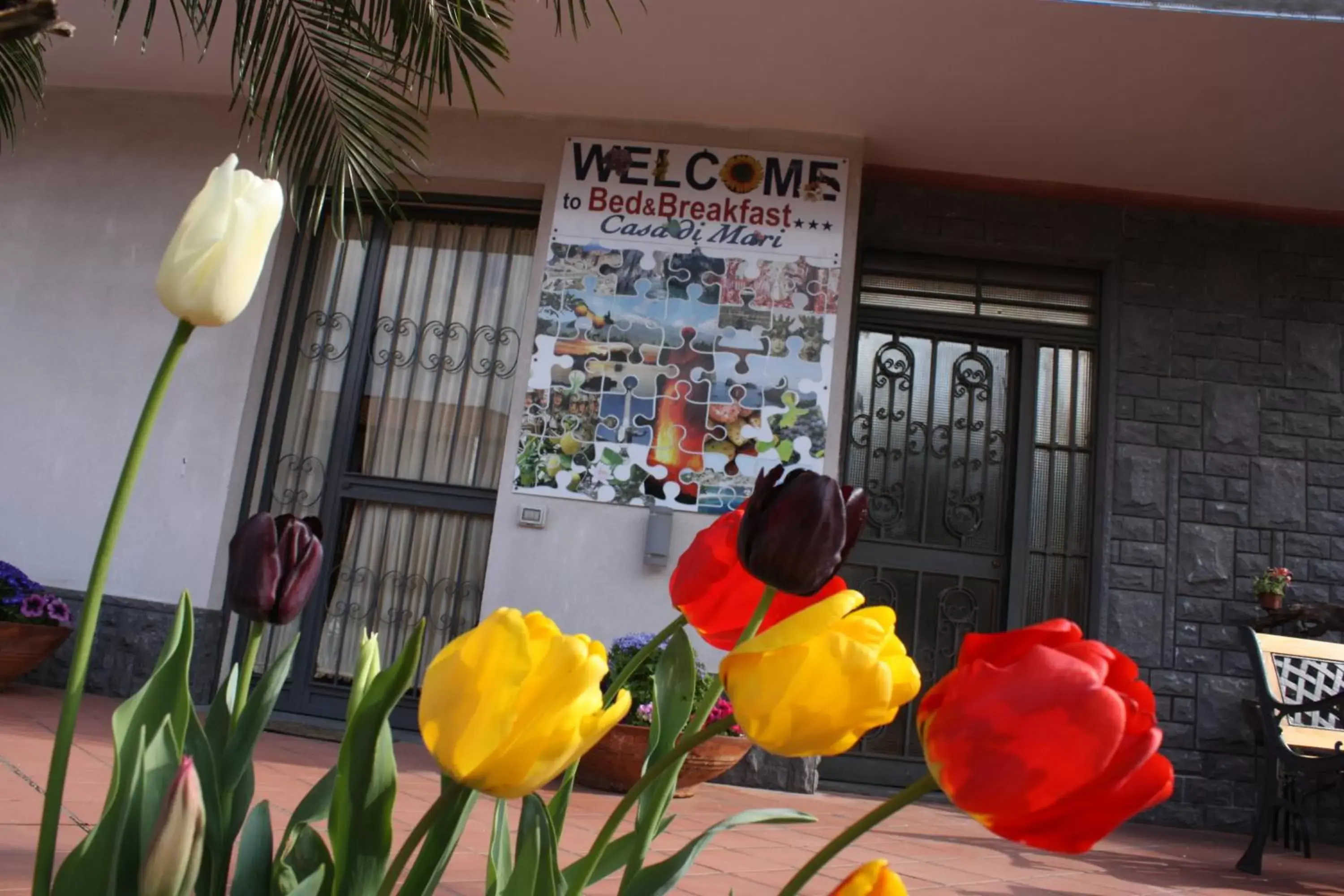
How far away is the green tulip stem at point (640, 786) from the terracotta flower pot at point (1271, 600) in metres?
5.42

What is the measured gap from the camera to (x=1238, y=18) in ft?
14.0

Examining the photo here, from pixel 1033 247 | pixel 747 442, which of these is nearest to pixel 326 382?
pixel 747 442

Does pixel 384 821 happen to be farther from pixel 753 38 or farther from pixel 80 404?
pixel 80 404

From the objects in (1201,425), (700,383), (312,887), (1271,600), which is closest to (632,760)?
(700,383)

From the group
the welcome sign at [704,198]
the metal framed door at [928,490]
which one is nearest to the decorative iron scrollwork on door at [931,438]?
the metal framed door at [928,490]

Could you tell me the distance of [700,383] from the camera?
535cm

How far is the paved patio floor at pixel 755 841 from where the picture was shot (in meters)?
2.55

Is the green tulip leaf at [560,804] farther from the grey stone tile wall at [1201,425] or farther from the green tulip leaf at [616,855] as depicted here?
the grey stone tile wall at [1201,425]

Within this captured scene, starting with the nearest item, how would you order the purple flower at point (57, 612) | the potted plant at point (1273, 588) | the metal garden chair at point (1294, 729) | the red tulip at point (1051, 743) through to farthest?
the red tulip at point (1051, 743) < the metal garden chair at point (1294, 729) < the purple flower at point (57, 612) < the potted plant at point (1273, 588)

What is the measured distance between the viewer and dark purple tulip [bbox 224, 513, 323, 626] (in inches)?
26.8

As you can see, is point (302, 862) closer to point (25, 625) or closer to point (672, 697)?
point (672, 697)

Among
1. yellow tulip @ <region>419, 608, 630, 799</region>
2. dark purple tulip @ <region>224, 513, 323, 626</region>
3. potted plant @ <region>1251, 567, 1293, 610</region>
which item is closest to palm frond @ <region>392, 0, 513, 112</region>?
dark purple tulip @ <region>224, 513, 323, 626</region>

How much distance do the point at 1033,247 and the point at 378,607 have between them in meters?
3.86

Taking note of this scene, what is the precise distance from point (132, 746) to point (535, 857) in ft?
0.73
